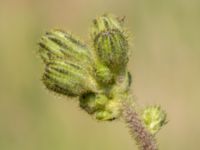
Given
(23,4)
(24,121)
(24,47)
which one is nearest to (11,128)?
(24,121)

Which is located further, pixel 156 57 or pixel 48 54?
pixel 156 57

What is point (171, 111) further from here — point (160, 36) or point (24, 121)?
point (24, 121)

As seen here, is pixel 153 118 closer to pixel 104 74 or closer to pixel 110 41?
pixel 104 74

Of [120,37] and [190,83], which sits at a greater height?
[190,83]

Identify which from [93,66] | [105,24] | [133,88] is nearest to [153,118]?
[93,66]

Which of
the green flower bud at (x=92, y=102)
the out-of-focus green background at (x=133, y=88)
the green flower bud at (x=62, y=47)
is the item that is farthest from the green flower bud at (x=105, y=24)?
the out-of-focus green background at (x=133, y=88)

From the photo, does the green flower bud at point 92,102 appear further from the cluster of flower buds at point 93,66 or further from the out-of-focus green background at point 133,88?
the out-of-focus green background at point 133,88
